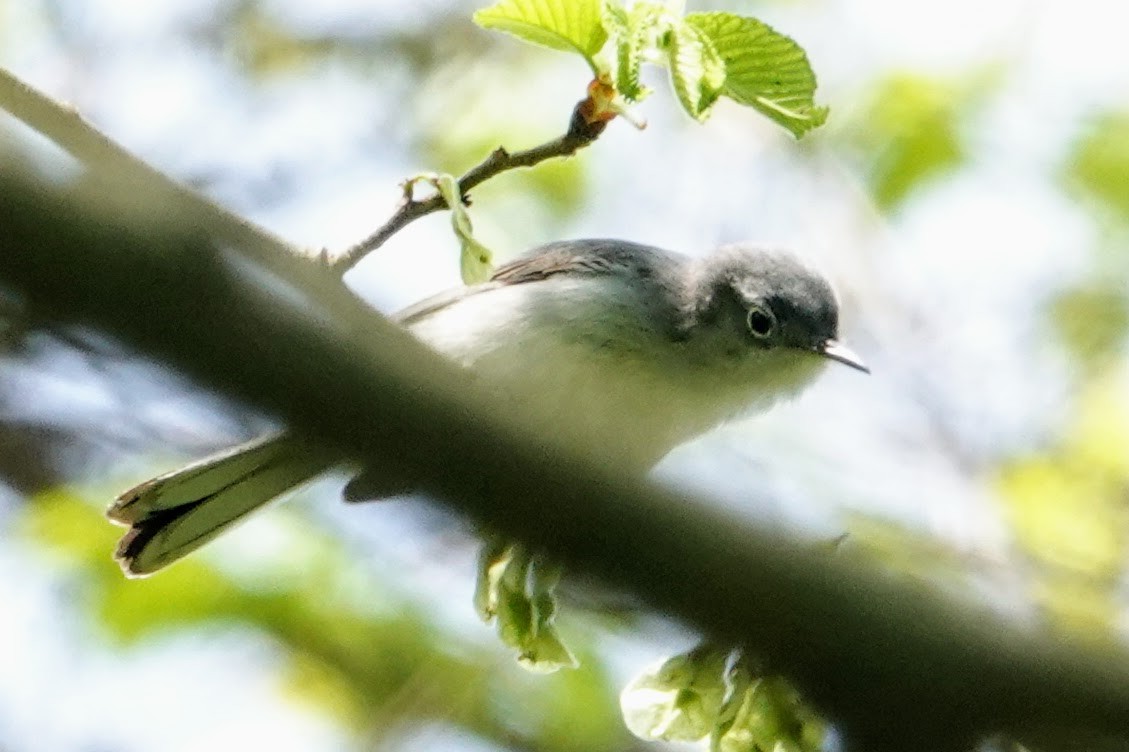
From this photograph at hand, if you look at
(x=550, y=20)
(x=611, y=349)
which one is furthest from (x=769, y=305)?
(x=550, y=20)

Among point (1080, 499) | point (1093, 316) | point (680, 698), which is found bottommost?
point (680, 698)

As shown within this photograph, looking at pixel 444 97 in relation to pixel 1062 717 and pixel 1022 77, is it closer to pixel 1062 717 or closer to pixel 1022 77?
pixel 1022 77

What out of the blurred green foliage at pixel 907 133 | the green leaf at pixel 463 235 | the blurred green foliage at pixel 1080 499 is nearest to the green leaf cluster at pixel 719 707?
the green leaf at pixel 463 235

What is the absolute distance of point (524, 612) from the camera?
211 centimetres

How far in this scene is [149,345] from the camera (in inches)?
41.8

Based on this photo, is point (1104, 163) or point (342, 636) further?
point (1104, 163)

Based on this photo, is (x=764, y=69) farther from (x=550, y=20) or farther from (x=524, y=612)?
(x=524, y=612)

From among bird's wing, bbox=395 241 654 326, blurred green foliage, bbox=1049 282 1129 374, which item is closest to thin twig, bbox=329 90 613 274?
bird's wing, bbox=395 241 654 326

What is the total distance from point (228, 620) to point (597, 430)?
1178 millimetres

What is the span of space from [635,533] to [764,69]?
91 centimetres

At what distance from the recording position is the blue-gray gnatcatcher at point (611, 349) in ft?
9.86

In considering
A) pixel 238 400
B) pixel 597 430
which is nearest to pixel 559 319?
pixel 597 430

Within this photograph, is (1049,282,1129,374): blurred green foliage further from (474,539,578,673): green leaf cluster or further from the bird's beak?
(474,539,578,673): green leaf cluster

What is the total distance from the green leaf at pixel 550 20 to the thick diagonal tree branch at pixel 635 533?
0.79 m
